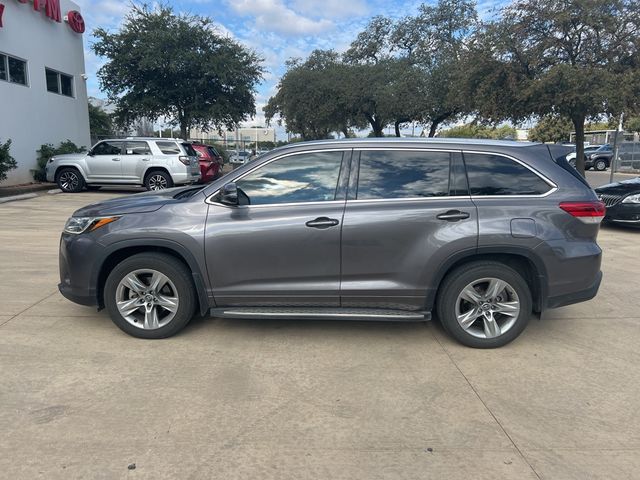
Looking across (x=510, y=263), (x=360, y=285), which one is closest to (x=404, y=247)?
(x=360, y=285)

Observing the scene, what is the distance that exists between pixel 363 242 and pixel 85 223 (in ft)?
7.86

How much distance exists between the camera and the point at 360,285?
13.5ft

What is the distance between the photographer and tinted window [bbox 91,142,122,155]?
1553 cm

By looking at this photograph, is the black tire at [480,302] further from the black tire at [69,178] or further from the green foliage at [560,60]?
the black tire at [69,178]

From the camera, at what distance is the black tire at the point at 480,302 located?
4.09 metres

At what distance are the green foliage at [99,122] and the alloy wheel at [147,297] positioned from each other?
3057 cm

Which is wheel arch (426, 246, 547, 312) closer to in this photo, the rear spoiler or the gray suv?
the gray suv

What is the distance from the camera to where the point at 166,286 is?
169 inches

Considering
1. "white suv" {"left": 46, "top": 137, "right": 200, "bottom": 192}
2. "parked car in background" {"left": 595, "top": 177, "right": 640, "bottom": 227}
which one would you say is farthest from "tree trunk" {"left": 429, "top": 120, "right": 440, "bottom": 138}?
"parked car in background" {"left": 595, "top": 177, "right": 640, "bottom": 227}

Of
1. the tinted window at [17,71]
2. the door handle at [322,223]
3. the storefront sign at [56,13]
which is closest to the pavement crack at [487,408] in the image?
the door handle at [322,223]

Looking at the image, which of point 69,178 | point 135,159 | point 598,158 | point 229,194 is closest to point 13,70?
point 69,178

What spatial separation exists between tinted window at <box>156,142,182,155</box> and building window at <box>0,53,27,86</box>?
5.63m

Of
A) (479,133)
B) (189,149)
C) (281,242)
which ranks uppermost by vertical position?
(479,133)

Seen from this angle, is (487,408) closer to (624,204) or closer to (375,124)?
(624,204)
